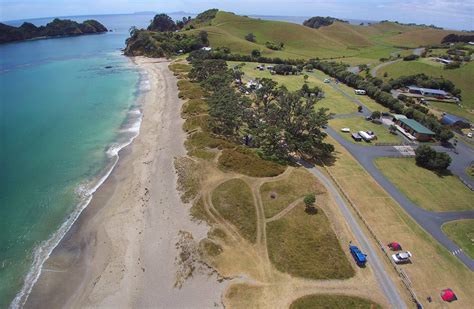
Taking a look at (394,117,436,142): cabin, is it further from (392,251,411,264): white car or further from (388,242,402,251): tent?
(392,251,411,264): white car

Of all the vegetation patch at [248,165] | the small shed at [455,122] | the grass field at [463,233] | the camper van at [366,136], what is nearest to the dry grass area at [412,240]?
the grass field at [463,233]

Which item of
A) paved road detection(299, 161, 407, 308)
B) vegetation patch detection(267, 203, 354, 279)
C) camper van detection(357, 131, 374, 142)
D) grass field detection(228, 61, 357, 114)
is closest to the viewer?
paved road detection(299, 161, 407, 308)

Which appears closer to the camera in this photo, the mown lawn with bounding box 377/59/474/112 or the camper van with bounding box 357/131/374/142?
the camper van with bounding box 357/131/374/142

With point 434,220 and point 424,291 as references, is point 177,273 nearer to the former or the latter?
point 424,291

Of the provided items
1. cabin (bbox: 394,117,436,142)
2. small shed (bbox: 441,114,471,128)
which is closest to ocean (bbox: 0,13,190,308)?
cabin (bbox: 394,117,436,142)

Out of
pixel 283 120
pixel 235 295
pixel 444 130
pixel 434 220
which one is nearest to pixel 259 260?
pixel 235 295

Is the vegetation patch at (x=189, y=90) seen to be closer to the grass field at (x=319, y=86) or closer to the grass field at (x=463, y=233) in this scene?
the grass field at (x=319, y=86)
